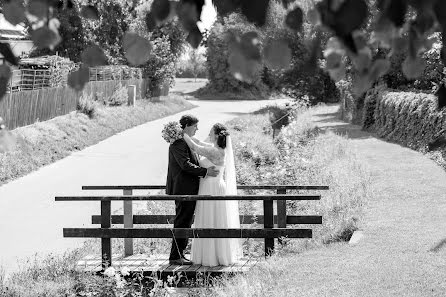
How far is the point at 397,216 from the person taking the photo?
11.6m

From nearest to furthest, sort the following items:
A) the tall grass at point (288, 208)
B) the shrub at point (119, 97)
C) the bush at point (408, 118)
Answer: the tall grass at point (288, 208) → the bush at point (408, 118) → the shrub at point (119, 97)

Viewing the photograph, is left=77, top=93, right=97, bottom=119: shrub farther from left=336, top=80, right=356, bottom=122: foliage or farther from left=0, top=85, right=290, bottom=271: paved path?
left=336, top=80, right=356, bottom=122: foliage

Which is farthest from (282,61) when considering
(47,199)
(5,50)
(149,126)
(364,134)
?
(149,126)

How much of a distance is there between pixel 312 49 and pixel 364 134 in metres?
25.4

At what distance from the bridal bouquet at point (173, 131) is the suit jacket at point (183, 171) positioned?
0.08m

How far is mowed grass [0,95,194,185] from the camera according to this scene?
68.3ft

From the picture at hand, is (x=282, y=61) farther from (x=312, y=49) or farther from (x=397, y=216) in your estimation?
(x=397, y=216)

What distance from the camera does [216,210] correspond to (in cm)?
1005

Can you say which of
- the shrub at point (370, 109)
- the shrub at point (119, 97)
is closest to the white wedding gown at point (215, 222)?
the shrub at point (370, 109)

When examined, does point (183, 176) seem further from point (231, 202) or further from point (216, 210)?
point (231, 202)

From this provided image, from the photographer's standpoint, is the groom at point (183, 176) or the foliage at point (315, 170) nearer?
the groom at point (183, 176)

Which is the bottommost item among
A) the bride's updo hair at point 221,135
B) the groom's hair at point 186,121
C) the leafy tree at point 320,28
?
the bride's updo hair at point 221,135

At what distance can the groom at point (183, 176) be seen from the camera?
9.80m

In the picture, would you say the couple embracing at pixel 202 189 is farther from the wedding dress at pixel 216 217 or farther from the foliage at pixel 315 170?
the foliage at pixel 315 170
